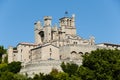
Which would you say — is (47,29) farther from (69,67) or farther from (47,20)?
(69,67)

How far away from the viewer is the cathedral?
7631 cm

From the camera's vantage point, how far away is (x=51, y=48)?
8044cm

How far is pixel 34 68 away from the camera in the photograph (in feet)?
249

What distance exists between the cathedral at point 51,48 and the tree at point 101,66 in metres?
17.7

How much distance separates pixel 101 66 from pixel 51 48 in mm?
24657

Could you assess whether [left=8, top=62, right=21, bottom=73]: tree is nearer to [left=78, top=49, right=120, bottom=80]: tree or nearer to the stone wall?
the stone wall

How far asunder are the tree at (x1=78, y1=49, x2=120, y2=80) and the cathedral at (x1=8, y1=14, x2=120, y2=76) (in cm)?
1768

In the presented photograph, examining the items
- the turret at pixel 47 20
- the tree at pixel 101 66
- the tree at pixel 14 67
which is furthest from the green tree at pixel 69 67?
the turret at pixel 47 20

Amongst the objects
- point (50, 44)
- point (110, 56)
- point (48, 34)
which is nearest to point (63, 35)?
point (48, 34)

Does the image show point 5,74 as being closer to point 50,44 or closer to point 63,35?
point 50,44

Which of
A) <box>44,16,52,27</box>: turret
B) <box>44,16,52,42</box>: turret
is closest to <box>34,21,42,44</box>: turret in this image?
<box>44,16,52,42</box>: turret

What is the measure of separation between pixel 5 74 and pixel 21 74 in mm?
3434

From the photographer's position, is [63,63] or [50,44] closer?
[63,63]

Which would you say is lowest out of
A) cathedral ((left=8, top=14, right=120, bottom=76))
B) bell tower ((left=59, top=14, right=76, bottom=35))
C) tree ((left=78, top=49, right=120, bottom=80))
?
tree ((left=78, top=49, right=120, bottom=80))
